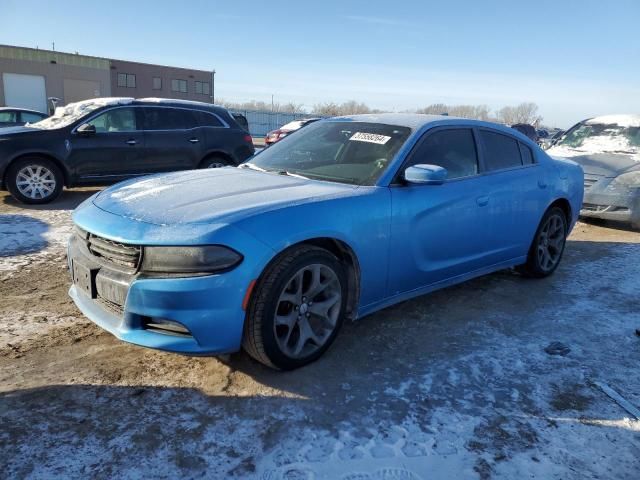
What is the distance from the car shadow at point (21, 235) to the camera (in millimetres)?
5146

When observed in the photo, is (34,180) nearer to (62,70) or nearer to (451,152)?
(451,152)

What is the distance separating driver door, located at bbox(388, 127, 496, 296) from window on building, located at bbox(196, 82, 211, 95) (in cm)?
5589

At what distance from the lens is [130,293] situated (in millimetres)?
2615

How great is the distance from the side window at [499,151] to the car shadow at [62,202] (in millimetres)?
5839

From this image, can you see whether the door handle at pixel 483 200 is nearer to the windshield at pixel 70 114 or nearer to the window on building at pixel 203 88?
the windshield at pixel 70 114

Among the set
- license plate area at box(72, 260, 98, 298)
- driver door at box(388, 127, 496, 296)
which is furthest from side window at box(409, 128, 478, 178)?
license plate area at box(72, 260, 98, 298)

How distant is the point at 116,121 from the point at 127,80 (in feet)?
156

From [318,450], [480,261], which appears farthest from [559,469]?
A: [480,261]

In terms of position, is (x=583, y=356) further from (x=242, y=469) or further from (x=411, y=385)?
(x=242, y=469)

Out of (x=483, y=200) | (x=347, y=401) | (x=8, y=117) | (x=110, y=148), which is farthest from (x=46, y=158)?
(x=8, y=117)

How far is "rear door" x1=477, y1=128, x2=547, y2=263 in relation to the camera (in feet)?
13.8

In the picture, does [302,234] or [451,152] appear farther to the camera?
[451,152]

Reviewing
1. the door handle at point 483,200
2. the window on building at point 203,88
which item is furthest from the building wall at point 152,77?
the door handle at point 483,200

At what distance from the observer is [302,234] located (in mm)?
2840
